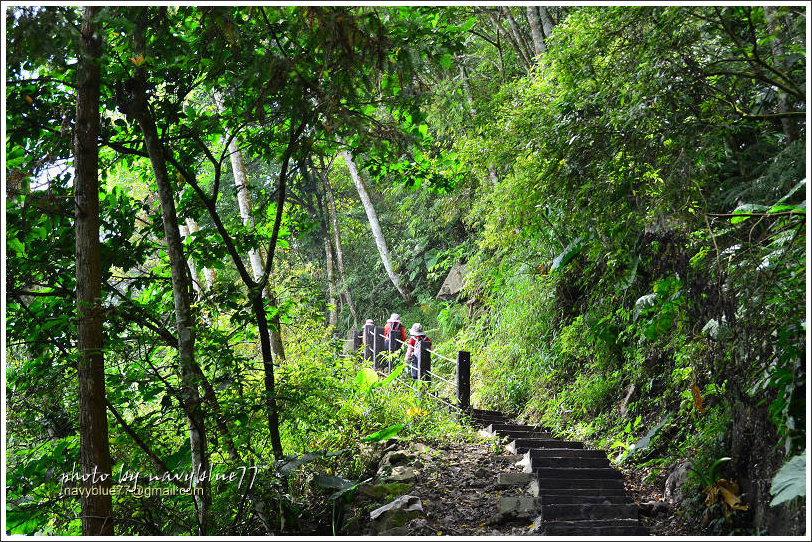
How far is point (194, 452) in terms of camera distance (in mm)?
4215

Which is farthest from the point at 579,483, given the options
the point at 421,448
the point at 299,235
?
the point at 299,235

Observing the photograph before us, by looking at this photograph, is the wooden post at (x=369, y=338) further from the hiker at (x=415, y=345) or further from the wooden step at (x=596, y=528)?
the wooden step at (x=596, y=528)

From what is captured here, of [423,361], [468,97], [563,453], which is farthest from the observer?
[468,97]

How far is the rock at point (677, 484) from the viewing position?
4594 millimetres

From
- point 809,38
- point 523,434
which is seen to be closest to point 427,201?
point 523,434

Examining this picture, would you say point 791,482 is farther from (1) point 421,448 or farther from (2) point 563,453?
(1) point 421,448

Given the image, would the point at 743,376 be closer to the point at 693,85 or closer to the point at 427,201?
the point at 693,85

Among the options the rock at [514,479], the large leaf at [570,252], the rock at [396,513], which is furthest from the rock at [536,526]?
the large leaf at [570,252]

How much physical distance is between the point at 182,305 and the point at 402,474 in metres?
2.48

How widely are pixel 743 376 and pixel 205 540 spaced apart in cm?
342

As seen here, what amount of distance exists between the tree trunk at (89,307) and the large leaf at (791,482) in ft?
11.8

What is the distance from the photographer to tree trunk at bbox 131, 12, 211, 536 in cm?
405

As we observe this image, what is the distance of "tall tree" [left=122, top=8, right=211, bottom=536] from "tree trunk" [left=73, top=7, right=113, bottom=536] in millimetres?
358

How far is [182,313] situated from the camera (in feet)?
13.9
